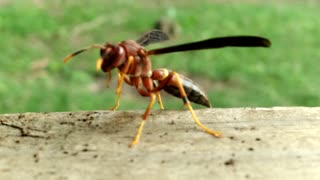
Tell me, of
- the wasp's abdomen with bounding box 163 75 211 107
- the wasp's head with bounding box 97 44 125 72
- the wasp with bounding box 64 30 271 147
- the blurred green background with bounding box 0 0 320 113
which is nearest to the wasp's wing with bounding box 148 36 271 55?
the wasp with bounding box 64 30 271 147

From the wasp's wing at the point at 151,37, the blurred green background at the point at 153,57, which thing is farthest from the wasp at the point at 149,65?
the blurred green background at the point at 153,57

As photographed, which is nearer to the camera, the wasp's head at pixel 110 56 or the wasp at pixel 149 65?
the wasp at pixel 149 65

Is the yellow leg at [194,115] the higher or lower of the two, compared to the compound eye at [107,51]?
lower

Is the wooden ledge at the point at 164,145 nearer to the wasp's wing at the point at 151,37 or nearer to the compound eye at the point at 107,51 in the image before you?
the compound eye at the point at 107,51

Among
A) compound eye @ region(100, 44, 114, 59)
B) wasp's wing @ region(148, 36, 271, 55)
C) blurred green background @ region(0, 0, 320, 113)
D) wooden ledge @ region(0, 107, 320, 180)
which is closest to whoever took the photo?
wooden ledge @ region(0, 107, 320, 180)

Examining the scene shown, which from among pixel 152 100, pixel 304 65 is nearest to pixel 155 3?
pixel 304 65

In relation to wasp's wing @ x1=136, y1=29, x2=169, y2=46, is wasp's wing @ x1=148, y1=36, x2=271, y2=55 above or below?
below

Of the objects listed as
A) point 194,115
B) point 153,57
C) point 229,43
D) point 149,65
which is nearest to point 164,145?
point 194,115

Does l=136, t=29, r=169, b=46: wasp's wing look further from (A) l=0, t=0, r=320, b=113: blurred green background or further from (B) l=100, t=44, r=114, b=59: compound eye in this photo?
(A) l=0, t=0, r=320, b=113: blurred green background
